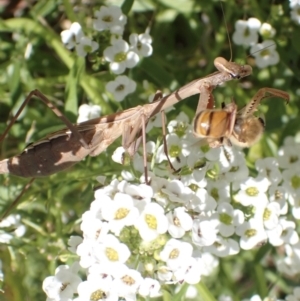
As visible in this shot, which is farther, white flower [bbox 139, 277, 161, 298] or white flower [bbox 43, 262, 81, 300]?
white flower [bbox 43, 262, 81, 300]

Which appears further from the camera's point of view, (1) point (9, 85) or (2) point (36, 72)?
(2) point (36, 72)

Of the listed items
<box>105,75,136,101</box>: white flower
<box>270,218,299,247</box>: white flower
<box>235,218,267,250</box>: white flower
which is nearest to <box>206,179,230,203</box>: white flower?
<box>235,218,267,250</box>: white flower

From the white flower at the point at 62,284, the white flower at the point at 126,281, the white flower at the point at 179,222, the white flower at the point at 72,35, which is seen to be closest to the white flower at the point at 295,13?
the white flower at the point at 72,35

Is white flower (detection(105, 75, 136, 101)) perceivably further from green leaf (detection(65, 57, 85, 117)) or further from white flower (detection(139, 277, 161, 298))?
white flower (detection(139, 277, 161, 298))

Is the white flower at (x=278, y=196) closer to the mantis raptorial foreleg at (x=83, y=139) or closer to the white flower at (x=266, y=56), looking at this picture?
the mantis raptorial foreleg at (x=83, y=139)

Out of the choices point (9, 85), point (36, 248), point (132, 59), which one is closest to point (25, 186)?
point (36, 248)

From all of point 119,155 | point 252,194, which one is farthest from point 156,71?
point 252,194

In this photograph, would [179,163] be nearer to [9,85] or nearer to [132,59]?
[132,59]
